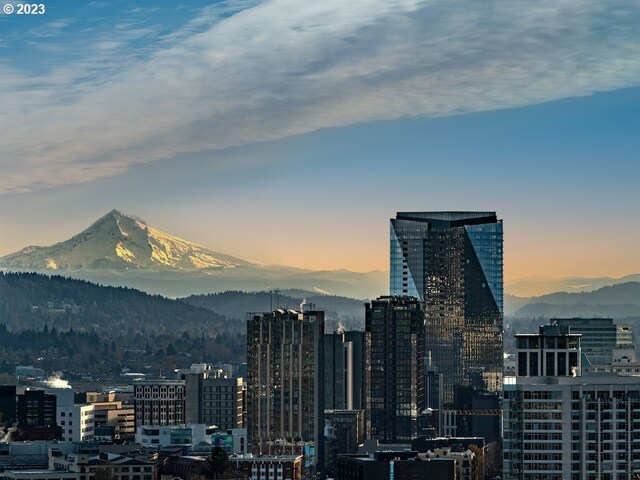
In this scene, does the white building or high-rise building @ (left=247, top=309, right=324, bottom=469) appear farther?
the white building

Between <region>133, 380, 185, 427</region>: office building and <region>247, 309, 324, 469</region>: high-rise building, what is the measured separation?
2024cm

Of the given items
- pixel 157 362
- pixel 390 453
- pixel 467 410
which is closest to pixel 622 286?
pixel 157 362

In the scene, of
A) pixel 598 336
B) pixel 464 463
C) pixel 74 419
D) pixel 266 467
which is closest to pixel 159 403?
pixel 74 419

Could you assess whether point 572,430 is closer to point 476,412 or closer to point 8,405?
point 476,412

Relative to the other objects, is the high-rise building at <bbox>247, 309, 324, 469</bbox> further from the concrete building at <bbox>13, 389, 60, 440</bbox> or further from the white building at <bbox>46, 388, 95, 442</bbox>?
the white building at <bbox>46, 388, 95, 442</bbox>

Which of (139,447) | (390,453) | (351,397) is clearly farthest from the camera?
(351,397)

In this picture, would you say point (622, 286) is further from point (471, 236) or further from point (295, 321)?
point (295, 321)

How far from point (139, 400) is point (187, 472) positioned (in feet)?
124

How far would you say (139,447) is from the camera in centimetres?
8994

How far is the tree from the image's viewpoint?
259 ft

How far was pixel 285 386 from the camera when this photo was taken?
9444cm

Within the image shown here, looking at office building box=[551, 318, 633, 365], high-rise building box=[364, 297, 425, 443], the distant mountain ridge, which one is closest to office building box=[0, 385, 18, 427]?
high-rise building box=[364, 297, 425, 443]

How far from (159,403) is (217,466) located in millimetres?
39576

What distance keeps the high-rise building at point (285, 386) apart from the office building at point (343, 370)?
8.46 m
